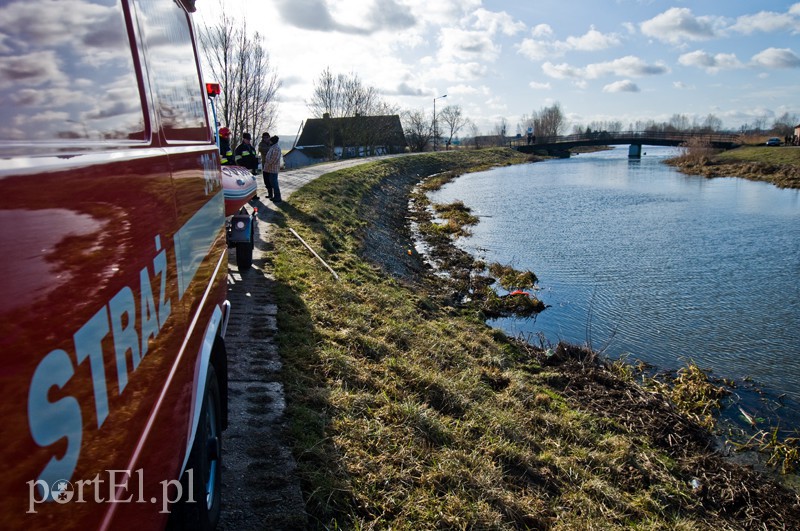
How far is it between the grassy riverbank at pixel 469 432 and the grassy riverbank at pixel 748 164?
107 ft

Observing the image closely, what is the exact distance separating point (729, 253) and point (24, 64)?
17944 mm

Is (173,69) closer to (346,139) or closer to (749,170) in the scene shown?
(749,170)

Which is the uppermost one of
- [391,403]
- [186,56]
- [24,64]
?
[186,56]

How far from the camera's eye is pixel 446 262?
50.6 feet

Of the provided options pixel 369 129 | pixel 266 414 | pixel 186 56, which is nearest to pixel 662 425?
pixel 266 414

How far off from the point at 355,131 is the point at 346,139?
120cm

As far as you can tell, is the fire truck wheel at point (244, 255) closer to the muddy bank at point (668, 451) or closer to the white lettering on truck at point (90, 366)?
the muddy bank at point (668, 451)

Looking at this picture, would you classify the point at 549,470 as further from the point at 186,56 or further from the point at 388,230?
the point at 388,230

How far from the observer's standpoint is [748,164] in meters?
42.9

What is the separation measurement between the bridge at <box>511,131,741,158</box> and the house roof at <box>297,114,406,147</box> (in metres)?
19.4

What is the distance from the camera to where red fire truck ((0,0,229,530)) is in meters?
1.10

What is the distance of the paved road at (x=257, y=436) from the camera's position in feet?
10.9

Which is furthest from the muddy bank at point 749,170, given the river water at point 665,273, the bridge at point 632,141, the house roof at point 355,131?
the house roof at point 355,131

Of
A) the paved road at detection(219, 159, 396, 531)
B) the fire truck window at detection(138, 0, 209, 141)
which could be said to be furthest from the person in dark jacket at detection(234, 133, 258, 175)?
the fire truck window at detection(138, 0, 209, 141)
